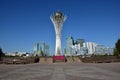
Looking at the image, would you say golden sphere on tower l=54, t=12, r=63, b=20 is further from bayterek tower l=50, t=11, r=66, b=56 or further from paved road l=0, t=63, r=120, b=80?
paved road l=0, t=63, r=120, b=80

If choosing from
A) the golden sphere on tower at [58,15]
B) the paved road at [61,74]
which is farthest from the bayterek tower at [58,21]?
the paved road at [61,74]

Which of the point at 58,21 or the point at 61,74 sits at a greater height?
the point at 58,21

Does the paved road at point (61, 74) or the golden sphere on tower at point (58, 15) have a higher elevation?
the golden sphere on tower at point (58, 15)

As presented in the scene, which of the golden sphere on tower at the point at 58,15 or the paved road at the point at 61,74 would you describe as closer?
the paved road at the point at 61,74

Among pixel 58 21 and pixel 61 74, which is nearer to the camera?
pixel 61 74

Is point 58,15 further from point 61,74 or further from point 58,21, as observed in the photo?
point 61,74

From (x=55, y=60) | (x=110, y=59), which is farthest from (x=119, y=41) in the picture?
(x=55, y=60)

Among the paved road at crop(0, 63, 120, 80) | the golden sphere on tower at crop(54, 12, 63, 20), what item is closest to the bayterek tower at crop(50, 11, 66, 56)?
the golden sphere on tower at crop(54, 12, 63, 20)

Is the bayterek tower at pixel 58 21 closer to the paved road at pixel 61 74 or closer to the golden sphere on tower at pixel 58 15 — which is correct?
the golden sphere on tower at pixel 58 15

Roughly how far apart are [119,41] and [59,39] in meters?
28.7

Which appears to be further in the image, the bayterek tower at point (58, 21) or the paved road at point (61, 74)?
the bayterek tower at point (58, 21)

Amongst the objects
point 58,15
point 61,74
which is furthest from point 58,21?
point 61,74

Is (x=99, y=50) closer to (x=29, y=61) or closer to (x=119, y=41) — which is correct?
(x=119, y=41)

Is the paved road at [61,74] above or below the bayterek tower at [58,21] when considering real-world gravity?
below
